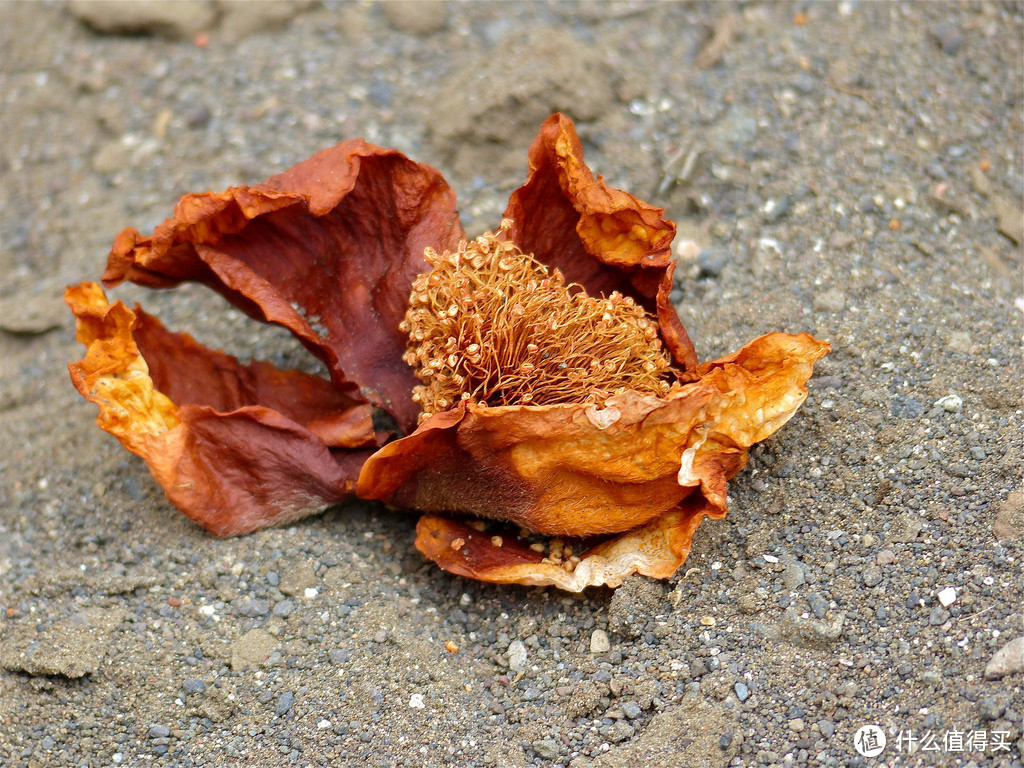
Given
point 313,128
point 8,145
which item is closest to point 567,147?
point 313,128

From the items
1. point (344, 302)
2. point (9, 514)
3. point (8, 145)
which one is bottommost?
point (9, 514)

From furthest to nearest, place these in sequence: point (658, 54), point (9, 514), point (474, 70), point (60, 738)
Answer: point (658, 54) → point (474, 70) → point (9, 514) → point (60, 738)

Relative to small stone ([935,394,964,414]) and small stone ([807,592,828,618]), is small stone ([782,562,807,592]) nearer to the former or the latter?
small stone ([807,592,828,618])

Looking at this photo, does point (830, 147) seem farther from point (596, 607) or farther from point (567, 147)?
point (596, 607)

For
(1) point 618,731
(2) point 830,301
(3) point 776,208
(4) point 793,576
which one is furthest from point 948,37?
(1) point 618,731

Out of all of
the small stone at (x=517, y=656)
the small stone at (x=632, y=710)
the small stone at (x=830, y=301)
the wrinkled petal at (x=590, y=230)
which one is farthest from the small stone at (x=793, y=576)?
the small stone at (x=830, y=301)
